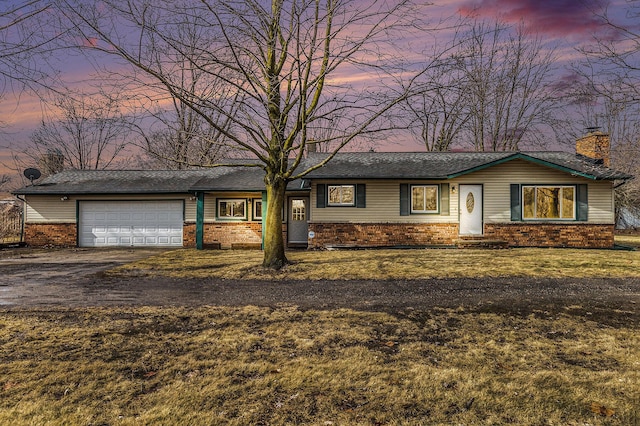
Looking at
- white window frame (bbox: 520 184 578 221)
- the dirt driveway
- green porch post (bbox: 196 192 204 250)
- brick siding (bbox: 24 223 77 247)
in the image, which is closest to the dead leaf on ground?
the dirt driveway

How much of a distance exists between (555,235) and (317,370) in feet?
50.9

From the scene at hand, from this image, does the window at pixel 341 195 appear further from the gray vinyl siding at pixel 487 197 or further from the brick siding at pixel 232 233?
the brick siding at pixel 232 233

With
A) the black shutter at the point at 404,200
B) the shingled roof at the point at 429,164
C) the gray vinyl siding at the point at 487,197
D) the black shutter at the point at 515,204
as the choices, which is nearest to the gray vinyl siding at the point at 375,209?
the gray vinyl siding at the point at 487,197

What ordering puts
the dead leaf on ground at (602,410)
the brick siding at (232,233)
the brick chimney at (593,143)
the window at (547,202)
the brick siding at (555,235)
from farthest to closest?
the brick siding at (232,233) < the brick chimney at (593,143) < the window at (547,202) < the brick siding at (555,235) < the dead leaf on ground at (602,410)

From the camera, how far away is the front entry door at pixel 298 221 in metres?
18.1

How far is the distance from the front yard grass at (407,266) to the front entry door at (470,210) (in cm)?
258

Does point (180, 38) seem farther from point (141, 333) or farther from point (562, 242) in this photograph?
point (562, 242)

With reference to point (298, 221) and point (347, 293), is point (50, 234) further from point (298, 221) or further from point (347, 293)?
point (347, 293)

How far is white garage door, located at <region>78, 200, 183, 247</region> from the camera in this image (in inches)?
734

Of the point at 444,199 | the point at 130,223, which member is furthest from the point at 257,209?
the point at 444,199

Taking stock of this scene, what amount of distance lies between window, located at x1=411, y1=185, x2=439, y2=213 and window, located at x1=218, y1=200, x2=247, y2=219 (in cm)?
800

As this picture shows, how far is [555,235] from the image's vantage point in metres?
15.8

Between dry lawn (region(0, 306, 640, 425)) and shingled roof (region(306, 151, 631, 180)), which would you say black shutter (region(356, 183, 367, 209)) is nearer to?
shingled roof (region(306, 151, 631, 180))

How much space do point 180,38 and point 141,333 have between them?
23.4 ft
